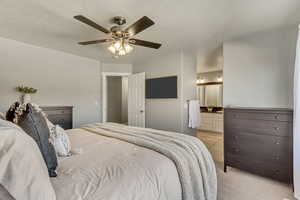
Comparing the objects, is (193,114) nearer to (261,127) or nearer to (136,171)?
(261,127)

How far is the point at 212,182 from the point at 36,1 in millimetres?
2778

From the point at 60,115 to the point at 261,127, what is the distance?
3.63 metres

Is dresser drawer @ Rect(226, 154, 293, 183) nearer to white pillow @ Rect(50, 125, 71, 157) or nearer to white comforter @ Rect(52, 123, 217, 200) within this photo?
white comforter @ Rect(52, 123, 217, 200)

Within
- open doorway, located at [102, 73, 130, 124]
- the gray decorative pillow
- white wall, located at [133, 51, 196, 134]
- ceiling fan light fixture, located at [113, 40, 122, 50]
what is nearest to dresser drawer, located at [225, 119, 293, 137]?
white wall, located at [133, 51, 196, 134]

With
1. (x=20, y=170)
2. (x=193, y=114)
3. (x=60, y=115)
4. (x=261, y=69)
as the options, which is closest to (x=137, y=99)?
(x=193, y=114)

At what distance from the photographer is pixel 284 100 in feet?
8.18

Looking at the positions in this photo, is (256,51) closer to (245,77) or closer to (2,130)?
(245,77)

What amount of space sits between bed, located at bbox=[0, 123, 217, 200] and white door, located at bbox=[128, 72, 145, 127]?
2530mm

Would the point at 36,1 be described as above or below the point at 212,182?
above

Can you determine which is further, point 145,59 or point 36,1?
point 145,59

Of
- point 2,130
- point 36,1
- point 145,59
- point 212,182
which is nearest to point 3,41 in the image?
point 36,1

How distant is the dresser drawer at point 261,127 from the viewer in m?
2.08

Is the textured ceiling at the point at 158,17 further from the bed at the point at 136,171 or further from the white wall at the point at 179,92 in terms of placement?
the bed at the point at 136,171

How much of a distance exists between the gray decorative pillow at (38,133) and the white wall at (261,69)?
2976 millimetres
